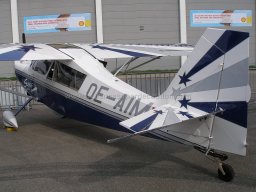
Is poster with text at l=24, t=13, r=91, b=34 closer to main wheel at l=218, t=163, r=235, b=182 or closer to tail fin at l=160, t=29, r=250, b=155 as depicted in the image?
tail fin at l=160, t=29, r=250, b=155

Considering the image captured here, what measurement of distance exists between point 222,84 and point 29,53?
15.5 feet

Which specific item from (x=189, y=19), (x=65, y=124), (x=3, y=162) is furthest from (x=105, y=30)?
(x=3, y=162)

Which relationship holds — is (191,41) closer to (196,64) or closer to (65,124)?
(65,124)

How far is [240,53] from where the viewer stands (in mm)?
4883

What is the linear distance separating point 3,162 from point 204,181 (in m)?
3.50

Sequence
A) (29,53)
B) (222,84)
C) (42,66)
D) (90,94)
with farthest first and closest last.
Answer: (42,66)
(29,53)
(90,94)
(222,84)

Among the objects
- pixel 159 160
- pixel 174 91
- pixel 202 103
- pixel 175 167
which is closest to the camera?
pixel 202 103

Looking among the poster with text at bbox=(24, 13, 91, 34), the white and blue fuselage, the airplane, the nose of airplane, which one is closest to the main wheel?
the airplane

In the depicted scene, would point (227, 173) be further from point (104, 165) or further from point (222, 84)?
point (104, 165)

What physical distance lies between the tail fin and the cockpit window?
302cm

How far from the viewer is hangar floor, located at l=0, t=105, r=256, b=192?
540 centimetres

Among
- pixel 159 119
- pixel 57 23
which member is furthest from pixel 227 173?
pixel 57 23

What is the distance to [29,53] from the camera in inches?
326

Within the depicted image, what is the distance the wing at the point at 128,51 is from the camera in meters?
9.22
